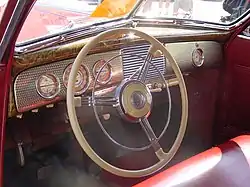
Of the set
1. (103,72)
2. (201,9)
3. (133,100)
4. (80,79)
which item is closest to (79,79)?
(80,79)

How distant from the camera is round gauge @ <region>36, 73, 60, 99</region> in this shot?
66.7 inches

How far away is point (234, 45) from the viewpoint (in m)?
2.54

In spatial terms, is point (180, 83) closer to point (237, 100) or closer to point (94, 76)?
point (94, 76)

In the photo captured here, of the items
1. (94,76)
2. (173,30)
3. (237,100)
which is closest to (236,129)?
(237,100)

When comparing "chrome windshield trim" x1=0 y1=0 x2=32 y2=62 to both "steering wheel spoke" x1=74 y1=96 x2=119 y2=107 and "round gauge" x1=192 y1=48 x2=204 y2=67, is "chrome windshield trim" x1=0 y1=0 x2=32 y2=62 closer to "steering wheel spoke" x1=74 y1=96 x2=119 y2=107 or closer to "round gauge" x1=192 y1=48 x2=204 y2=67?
"steering wheel spoke" x1=74 y1=96 x2=119 y2=107

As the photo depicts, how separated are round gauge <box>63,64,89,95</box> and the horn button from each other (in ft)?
0.48

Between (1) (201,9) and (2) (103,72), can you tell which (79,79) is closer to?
(2) (103,72)

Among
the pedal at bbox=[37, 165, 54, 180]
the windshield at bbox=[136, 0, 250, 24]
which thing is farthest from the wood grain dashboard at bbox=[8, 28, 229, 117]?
the pedal at bbox=[37, 165, 54, 180]

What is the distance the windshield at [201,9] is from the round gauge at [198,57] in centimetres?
20

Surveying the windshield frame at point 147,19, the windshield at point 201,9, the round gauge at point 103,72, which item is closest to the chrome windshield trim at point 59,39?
the windshield frame at point 147,19

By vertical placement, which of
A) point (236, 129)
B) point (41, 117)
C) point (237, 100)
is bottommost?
point (236, 129)

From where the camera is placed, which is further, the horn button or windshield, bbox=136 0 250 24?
windshield, bbox=136 0 250 24

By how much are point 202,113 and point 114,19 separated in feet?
2.55

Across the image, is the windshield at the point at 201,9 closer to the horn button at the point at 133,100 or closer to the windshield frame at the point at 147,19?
the windshield frame at the point at 147,19
